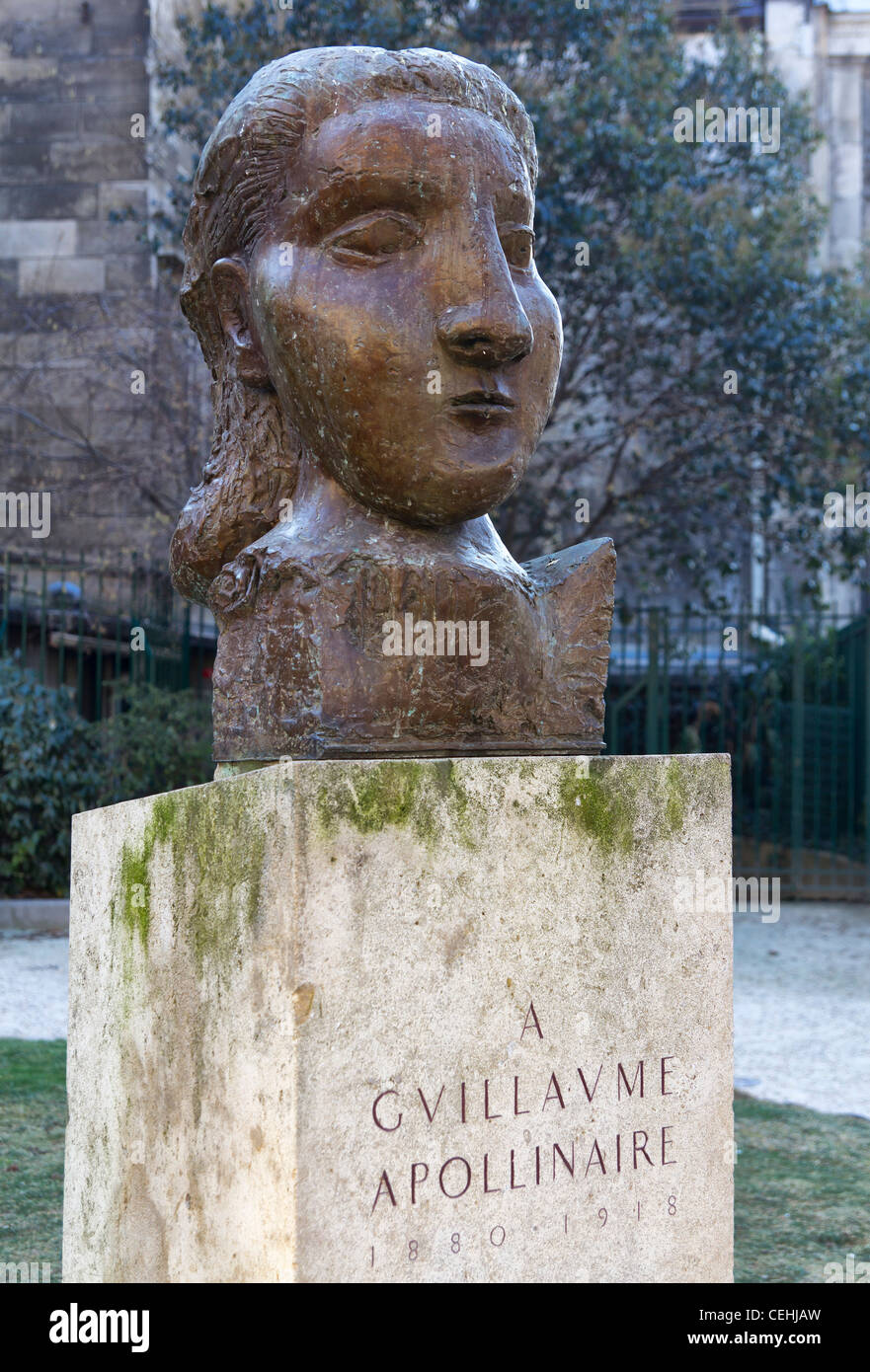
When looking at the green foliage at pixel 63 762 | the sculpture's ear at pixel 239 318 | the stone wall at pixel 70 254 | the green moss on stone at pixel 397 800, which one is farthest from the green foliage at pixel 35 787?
the green moss on stone at pixel 397 800

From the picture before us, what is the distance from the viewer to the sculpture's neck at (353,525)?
2.97 m

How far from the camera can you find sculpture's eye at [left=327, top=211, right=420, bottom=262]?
9.41ft

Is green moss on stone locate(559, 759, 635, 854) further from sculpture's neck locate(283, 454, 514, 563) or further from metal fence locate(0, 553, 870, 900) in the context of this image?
metal fence locate(0, 553, 870, 900)

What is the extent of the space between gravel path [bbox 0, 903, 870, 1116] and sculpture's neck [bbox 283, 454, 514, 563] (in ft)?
11.6

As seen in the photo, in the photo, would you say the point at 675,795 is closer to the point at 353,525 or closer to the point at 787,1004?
the point at 353,525

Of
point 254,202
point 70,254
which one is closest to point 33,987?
point 254,202

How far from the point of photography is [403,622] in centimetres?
287

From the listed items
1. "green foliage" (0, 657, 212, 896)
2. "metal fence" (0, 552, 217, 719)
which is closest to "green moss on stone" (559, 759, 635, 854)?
"green foliage" (0, 657, 212, 896)

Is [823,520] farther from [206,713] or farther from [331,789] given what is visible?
[331,789]

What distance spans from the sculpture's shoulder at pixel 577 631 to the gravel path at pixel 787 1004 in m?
3.18

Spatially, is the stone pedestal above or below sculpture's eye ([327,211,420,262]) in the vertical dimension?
below

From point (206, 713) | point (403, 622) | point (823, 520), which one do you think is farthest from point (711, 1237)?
point (823, 520)

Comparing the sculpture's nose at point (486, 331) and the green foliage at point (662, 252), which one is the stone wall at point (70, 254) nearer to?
the green foliage at point (662, 252)

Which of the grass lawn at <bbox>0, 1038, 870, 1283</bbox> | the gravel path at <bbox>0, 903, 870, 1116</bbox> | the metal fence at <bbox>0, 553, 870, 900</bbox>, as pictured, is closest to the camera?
the grass lawn at <bbox>0, 1038, 870, 1283</bbox>
